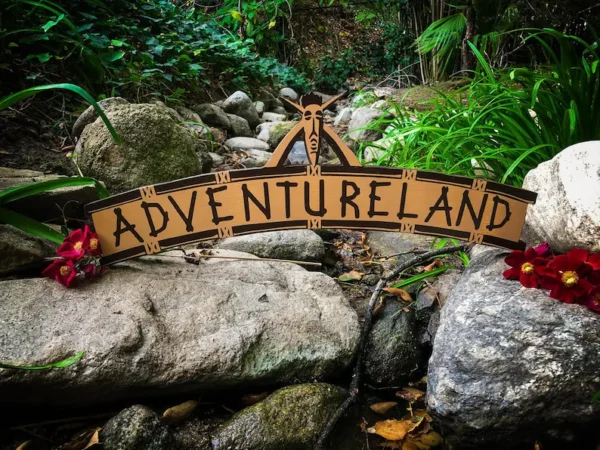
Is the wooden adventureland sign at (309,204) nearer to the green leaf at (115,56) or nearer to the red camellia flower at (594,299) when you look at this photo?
the red camellia flower at (594,299)

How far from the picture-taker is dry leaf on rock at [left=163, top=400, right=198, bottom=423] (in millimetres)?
1328

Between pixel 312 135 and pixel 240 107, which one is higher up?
pixel 312 135

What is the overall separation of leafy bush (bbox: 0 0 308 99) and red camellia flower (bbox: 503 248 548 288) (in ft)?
7.80

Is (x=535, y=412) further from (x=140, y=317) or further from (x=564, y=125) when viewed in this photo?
(x=564, y=125)

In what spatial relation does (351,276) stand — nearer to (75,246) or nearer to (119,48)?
(75,246)

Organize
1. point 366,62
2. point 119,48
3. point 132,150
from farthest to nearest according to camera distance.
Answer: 1. point 366,62
2. point 119,48
3. point 132,150

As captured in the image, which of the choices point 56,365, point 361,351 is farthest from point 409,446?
point 56,365

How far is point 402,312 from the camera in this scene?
68.1 inches

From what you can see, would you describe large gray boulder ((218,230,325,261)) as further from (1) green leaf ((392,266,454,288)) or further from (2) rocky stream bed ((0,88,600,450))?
(1) green leaf ((392,266,454,288))

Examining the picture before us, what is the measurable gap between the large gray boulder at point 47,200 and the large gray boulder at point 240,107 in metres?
2.61

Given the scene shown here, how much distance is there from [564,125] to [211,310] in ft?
5.55

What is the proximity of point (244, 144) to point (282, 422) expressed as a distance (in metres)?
2.82

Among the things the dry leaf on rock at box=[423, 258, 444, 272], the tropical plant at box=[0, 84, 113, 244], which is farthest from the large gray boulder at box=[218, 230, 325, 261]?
the tropical plant at box=[0, 84, 113, 244]

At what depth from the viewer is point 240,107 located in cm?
440
